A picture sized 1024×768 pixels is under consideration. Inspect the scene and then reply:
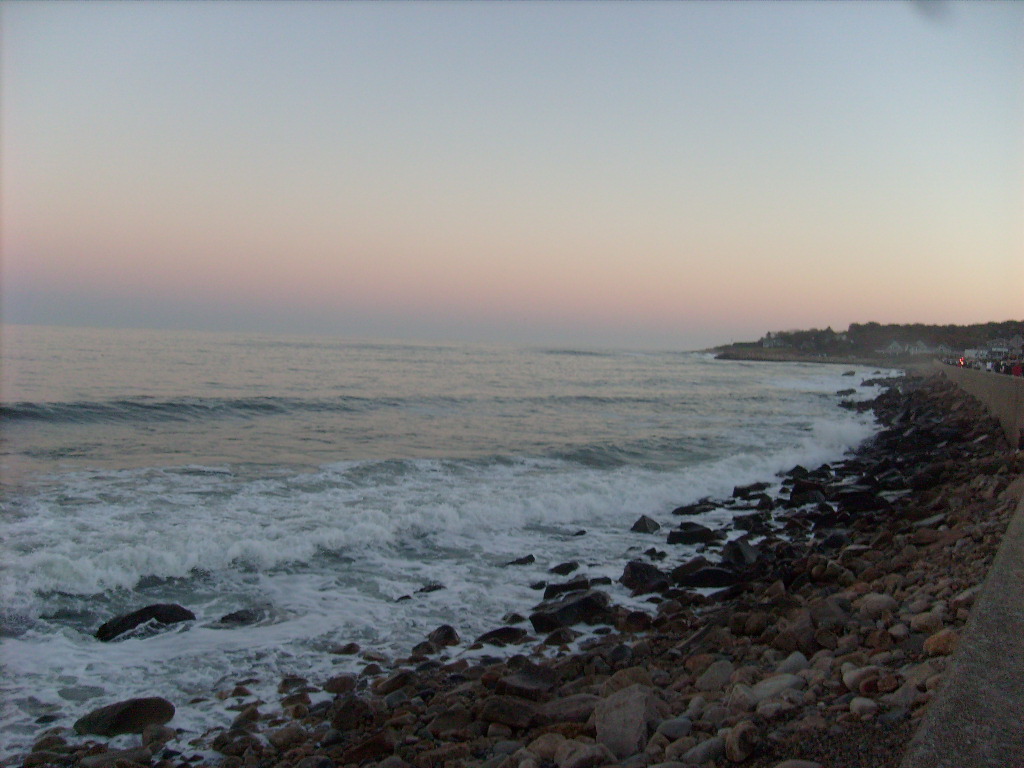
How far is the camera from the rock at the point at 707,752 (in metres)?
3.23

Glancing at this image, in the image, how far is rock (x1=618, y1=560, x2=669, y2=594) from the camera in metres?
7.66

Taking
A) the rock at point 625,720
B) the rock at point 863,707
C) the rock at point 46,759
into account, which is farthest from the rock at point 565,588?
the rock at point 46,759

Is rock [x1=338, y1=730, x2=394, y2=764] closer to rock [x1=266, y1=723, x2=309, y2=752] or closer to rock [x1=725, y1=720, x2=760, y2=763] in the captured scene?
rock [x1=266, y1=723, x2=309, y2=752]

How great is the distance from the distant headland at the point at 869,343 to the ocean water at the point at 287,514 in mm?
93592

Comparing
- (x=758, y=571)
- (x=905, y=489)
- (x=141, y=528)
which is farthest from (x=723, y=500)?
(x=141, y=528)

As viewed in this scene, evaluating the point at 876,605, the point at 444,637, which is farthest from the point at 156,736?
the point at 876,605

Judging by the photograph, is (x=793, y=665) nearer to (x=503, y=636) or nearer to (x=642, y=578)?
(x=503, y=636)

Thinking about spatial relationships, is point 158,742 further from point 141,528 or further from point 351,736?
point 141,528

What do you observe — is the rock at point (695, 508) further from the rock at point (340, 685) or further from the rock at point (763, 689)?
the rock at point (763, 689)

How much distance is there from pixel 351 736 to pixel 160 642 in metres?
2.77

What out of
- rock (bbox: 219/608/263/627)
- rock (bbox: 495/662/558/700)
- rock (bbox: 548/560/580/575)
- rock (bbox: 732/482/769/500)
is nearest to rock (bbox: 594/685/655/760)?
rock (bbox: 495/662/558/700)

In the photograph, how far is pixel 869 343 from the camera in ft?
436

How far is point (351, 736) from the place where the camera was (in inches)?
179

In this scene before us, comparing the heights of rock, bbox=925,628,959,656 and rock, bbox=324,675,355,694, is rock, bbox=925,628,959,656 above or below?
above
